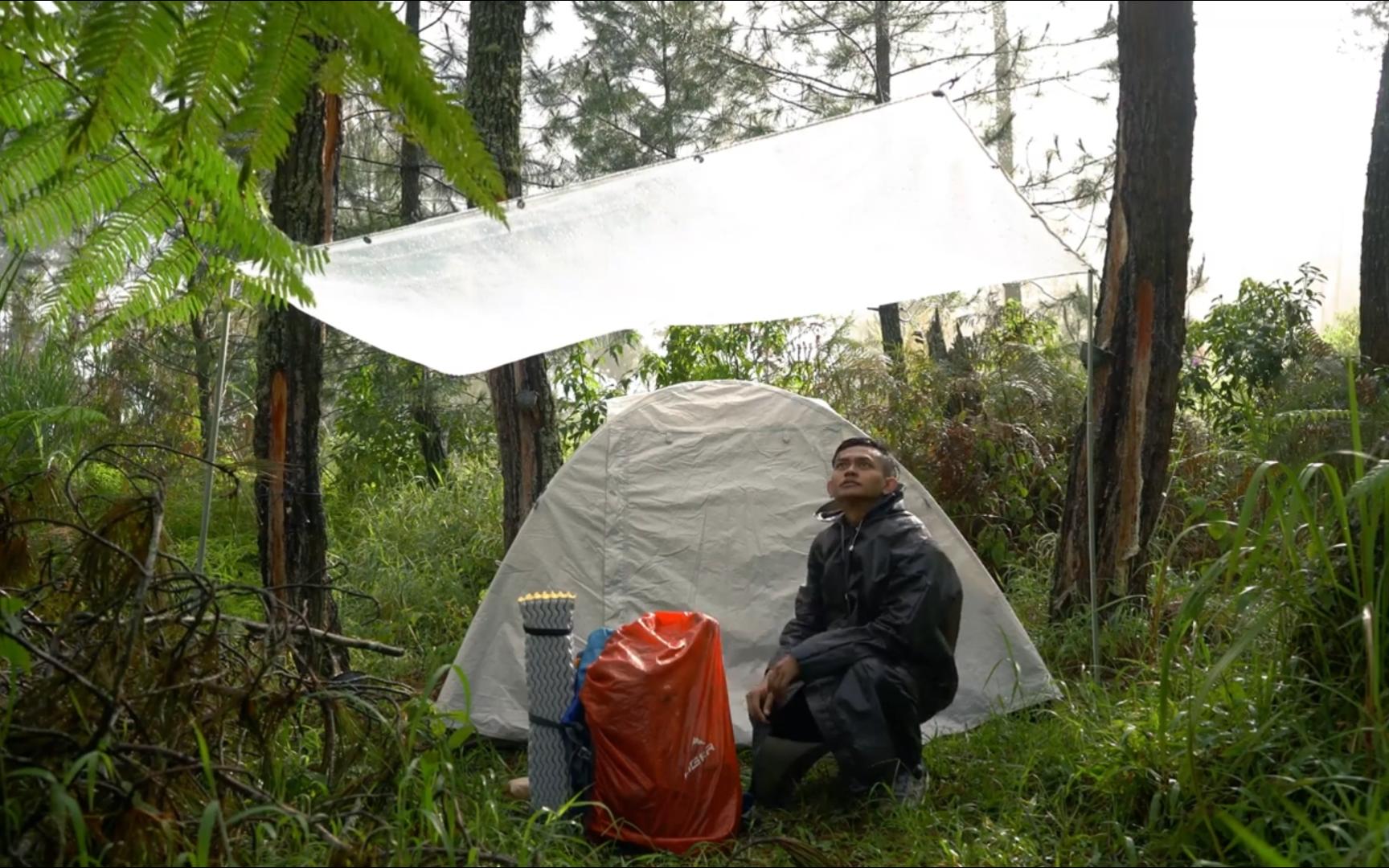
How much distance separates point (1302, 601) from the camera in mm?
2848

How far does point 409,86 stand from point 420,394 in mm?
7773

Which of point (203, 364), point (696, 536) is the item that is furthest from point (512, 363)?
point (203, 364)

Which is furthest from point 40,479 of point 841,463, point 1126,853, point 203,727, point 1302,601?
point 1302,601

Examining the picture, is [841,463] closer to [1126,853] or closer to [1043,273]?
[1043,273]

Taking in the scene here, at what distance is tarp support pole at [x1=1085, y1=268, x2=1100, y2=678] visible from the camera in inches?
165

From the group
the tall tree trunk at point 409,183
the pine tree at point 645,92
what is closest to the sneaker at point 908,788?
the tall tree trunk at point 409,183

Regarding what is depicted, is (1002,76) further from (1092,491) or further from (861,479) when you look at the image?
(861,479)

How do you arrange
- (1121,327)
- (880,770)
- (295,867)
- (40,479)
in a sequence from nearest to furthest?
(295,867) < (40,479) < (880,770) < (1121,327)

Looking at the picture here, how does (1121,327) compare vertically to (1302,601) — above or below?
above

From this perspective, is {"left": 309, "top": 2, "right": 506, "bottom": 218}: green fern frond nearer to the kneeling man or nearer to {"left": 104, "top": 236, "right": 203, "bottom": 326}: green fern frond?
{"left": 104, "top": 236, "right": 203, "bottom": 326}: green fern frond

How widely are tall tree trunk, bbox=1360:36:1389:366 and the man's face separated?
4922mm

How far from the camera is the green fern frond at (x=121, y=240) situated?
2.72 m

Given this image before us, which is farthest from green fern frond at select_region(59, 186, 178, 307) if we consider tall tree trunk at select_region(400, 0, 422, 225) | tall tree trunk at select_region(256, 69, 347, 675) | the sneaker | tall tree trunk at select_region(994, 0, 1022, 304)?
tall tree trunk at select_region(994, 0, 1022, 304)

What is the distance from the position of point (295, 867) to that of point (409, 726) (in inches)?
20.4
